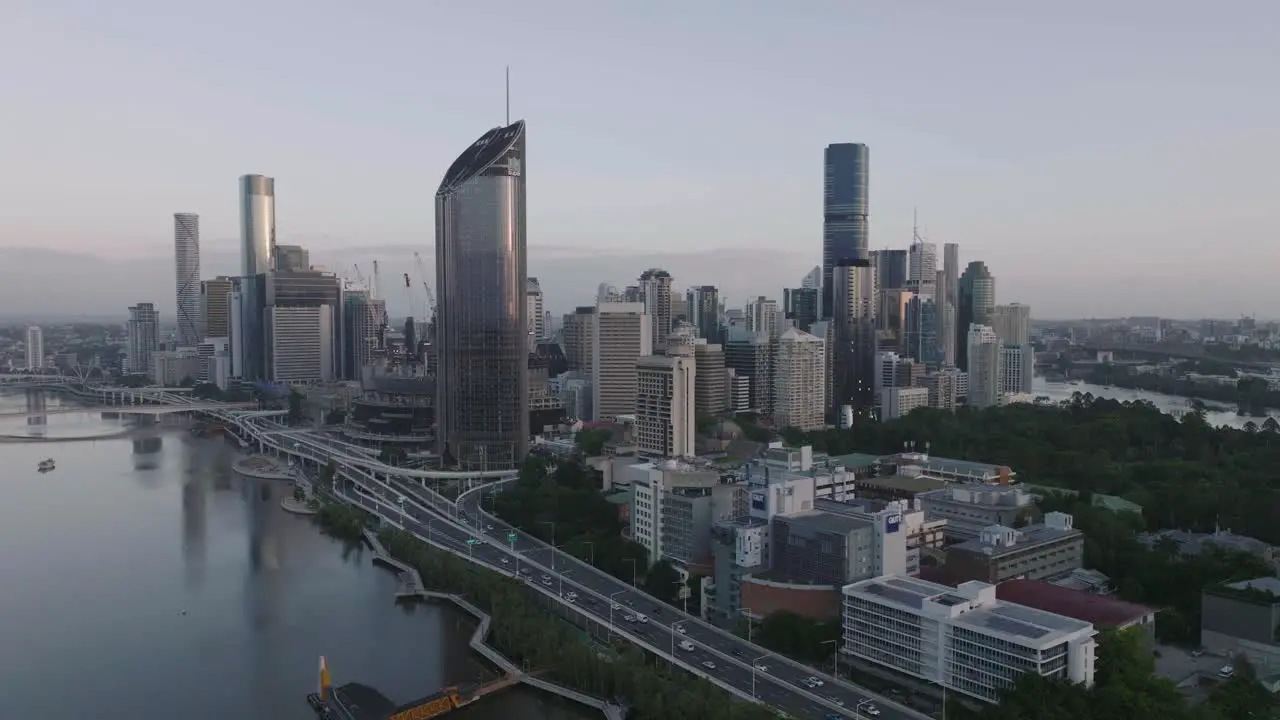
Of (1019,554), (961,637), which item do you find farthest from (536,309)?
(961,637)

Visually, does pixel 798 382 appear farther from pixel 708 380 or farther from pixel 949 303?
pixel 949 303

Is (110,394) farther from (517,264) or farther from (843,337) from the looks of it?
(843,337)

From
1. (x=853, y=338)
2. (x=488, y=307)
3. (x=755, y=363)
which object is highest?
(x=488, y=307)

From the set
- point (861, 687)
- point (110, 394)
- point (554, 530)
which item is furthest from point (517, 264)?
point (110, 394)

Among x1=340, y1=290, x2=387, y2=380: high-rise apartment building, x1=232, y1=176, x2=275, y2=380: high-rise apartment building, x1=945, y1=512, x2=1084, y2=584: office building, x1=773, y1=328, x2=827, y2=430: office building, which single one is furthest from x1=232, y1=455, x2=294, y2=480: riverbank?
x1=232, y1=176, x2=275, y2=380: high-rise apartment building

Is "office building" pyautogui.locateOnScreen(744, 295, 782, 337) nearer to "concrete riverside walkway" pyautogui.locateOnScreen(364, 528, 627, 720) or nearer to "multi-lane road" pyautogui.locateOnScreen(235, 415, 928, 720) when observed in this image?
"multi-lane road" pyautogui.locateOnScreen(235, 415, 928, 720)
